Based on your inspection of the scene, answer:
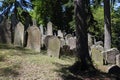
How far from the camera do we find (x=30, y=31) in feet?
50.6

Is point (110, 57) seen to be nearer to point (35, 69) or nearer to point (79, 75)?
point (79, 75)

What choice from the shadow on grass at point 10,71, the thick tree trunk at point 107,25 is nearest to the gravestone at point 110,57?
the thick tree trunk at point 107,25

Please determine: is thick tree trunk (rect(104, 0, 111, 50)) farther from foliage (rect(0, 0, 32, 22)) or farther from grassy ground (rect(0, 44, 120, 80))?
foliage (rect(0, 0, 32, 22))

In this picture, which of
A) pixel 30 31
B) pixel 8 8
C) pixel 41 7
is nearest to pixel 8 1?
pixel 8 8

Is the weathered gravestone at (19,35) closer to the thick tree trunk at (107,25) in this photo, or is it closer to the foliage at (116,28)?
the thick tree trunk at (107,25)

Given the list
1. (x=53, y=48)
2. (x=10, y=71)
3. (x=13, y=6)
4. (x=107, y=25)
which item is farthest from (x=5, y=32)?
(x=13, y=6)

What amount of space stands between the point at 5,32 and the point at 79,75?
17.2 feet

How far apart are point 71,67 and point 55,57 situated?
1947 millimetres

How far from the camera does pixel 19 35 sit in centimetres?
1584

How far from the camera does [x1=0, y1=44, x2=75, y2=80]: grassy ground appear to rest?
36.4 ft

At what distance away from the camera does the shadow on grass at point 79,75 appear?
38.2 feet

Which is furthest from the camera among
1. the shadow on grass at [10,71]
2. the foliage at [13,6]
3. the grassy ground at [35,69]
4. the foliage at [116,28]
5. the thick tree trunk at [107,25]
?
the foliage at [116,28]

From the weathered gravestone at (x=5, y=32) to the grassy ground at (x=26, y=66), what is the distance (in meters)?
1.94

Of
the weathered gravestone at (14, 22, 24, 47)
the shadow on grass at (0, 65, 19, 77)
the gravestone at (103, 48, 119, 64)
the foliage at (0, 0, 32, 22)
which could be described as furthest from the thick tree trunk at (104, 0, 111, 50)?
the foliage at (0, 0, 32, 22)
